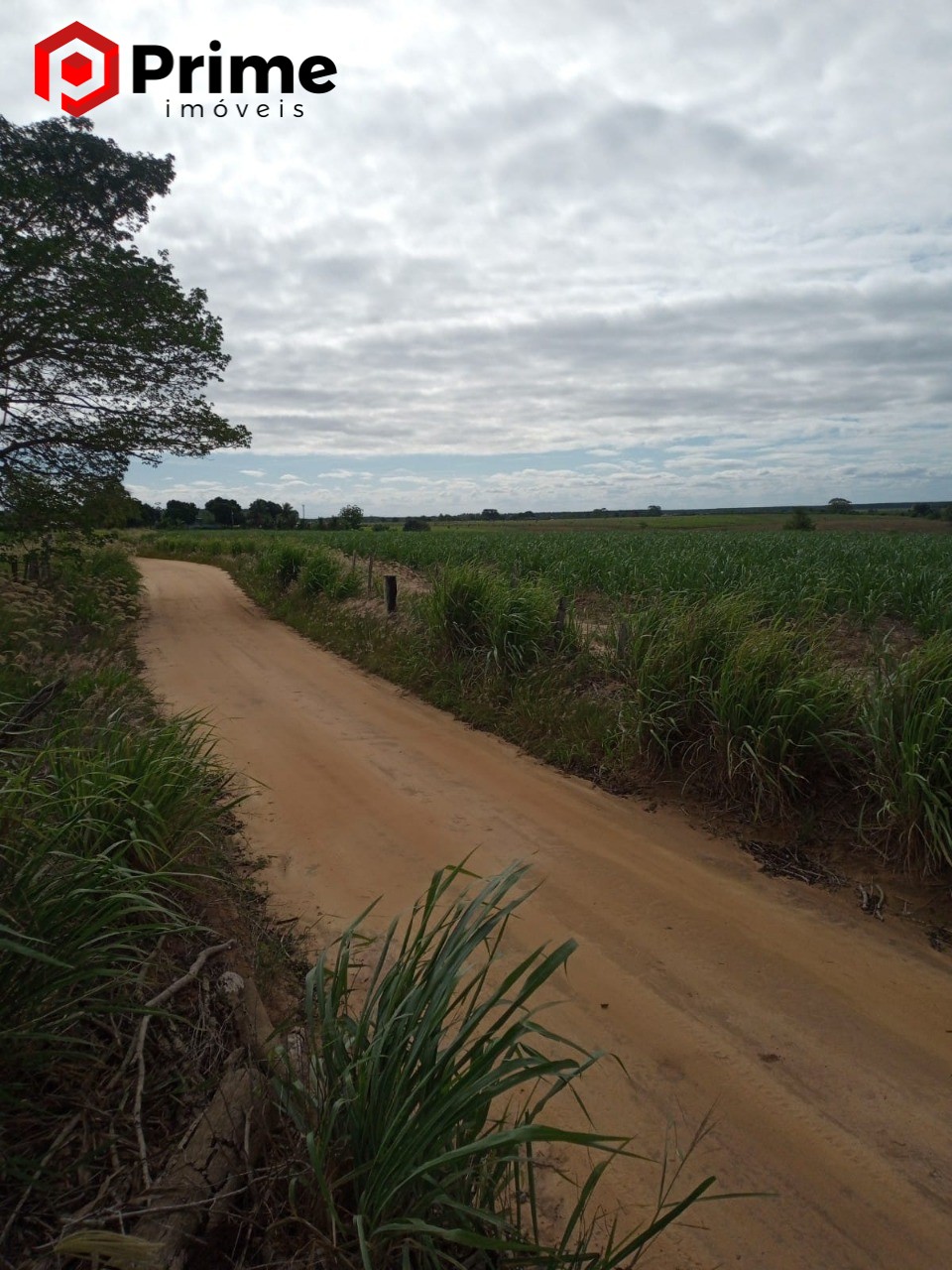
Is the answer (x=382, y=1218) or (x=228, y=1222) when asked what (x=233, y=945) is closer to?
(x=228, y=1222)

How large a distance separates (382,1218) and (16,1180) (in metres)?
0.89

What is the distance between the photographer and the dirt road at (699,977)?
7.74 feet

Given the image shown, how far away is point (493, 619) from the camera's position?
27.7 ft

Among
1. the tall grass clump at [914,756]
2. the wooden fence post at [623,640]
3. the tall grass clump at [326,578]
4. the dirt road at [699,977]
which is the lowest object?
the dirt road at [699,977]

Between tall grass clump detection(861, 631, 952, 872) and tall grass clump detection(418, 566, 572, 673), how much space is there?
3791mm

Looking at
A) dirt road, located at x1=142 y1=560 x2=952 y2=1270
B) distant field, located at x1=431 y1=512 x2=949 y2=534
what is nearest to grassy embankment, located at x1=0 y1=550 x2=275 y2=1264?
dirt road, located at x1=142 y1=560 x2=952 y2=1270

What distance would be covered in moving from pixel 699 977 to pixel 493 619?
5.37 meters

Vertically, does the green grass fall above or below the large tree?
below

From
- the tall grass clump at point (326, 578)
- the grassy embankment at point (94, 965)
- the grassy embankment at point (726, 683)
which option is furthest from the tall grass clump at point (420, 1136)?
the tall grass clump at point (326, 578)

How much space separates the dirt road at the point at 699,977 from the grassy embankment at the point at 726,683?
1.82 ft

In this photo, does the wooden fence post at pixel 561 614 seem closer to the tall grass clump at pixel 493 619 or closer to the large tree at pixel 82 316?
the tall grass clump at pixel 493 619

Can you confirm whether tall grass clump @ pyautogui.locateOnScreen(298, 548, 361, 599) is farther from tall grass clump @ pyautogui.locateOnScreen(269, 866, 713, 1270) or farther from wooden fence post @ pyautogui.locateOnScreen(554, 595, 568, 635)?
tall grass clump @ pyautogui.locateOnScreen(269, 866, 713, 1270)

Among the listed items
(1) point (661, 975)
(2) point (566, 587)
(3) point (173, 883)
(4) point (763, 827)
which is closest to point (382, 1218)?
(3) point (173, 883)

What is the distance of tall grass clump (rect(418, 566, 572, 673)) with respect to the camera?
8.05 m
